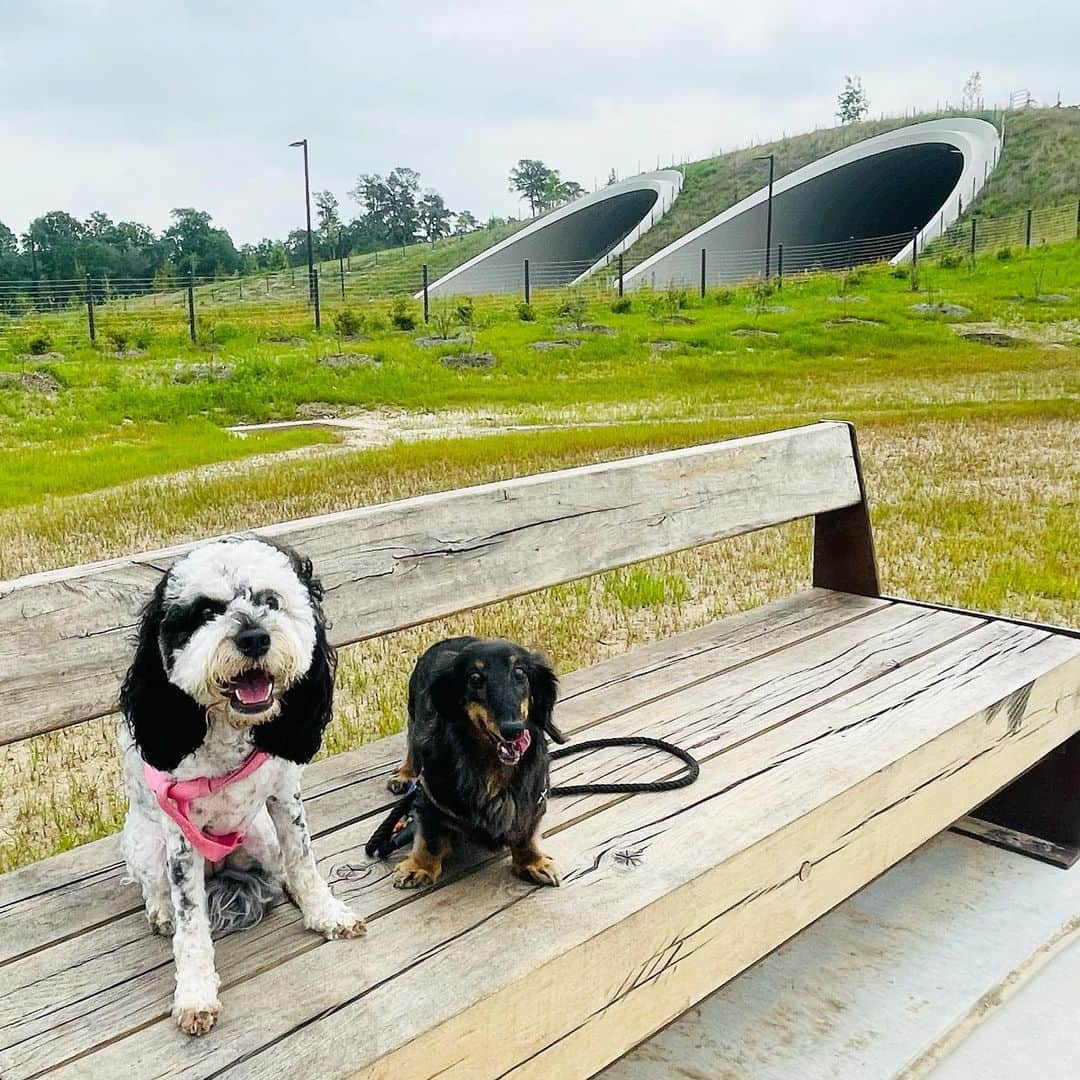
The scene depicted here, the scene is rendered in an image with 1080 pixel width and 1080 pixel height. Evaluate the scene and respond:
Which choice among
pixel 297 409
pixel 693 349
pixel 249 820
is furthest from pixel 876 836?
pixel 693 349

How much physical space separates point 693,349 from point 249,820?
75.4 feet

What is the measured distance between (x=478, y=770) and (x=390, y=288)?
4917cm

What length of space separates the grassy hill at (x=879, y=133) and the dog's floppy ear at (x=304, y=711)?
5089 cm

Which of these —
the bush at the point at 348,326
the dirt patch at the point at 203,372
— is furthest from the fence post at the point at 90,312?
the dirt patch at the point at 203,372

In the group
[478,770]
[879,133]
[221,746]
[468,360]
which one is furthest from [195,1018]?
[879,133]

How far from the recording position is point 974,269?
1416 inches

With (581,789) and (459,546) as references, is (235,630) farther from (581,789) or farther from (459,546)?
(459,546)

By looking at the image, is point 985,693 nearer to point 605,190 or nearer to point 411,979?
point 411,979

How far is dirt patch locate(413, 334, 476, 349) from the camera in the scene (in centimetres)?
2364

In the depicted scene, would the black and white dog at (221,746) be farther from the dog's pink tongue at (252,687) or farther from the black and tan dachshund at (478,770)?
the black and tan dachshund at (478,770)

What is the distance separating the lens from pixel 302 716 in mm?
2035

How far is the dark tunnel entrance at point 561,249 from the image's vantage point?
55438mm

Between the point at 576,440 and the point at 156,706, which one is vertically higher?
the point at 156,706

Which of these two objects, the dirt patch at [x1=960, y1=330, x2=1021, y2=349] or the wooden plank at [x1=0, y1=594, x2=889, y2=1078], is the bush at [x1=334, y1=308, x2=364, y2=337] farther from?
the wooden plank at [x1=0, y1=594, x2=889, y2=1078]
